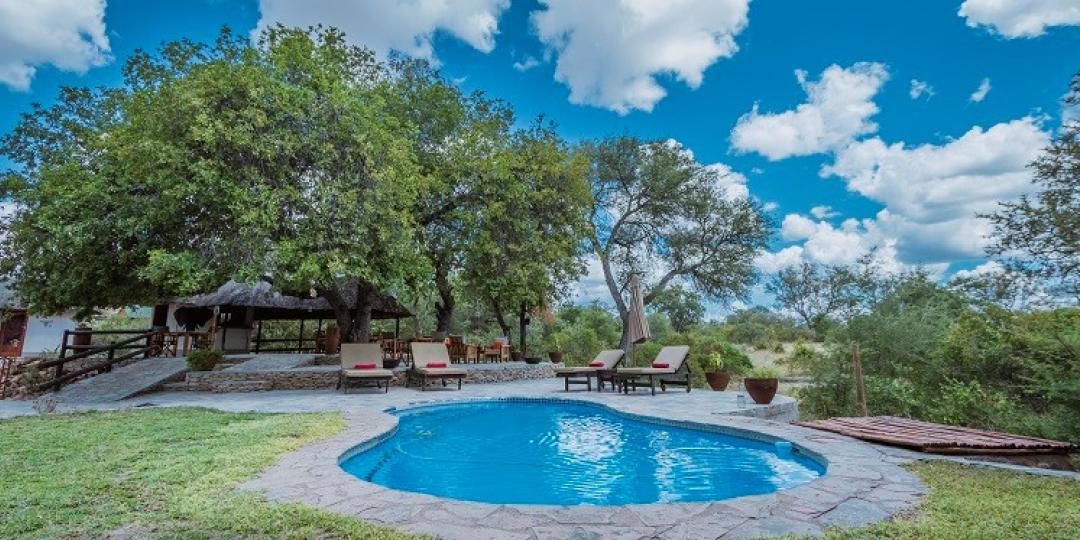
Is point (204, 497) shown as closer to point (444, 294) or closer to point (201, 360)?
point (201, 360)

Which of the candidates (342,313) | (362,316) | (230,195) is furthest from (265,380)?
(230,195)

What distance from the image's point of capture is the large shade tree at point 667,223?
20.6 meters

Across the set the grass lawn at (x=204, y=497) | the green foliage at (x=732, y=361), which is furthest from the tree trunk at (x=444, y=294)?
the grass lawn at (x=204, y=497)

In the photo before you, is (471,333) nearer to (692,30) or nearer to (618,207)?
(618,207)

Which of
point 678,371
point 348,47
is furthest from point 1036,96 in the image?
point 348,47

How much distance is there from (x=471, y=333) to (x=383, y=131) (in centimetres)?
2039

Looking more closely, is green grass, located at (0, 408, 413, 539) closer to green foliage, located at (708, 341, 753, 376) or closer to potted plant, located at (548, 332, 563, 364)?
green foliage, located at (708, 341, 753, 376)

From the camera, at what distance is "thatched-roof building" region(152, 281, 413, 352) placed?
16828 millimetres

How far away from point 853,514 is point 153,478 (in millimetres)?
5226

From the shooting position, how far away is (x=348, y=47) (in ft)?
50.8

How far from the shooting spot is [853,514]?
3.34 meters

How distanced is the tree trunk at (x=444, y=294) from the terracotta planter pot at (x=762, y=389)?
347 inches

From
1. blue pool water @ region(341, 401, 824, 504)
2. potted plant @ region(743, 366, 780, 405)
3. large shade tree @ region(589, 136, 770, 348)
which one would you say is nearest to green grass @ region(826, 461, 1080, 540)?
blue pool water @ region(341, 401, 824, 504)

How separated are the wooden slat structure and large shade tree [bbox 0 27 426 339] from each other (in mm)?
8869
